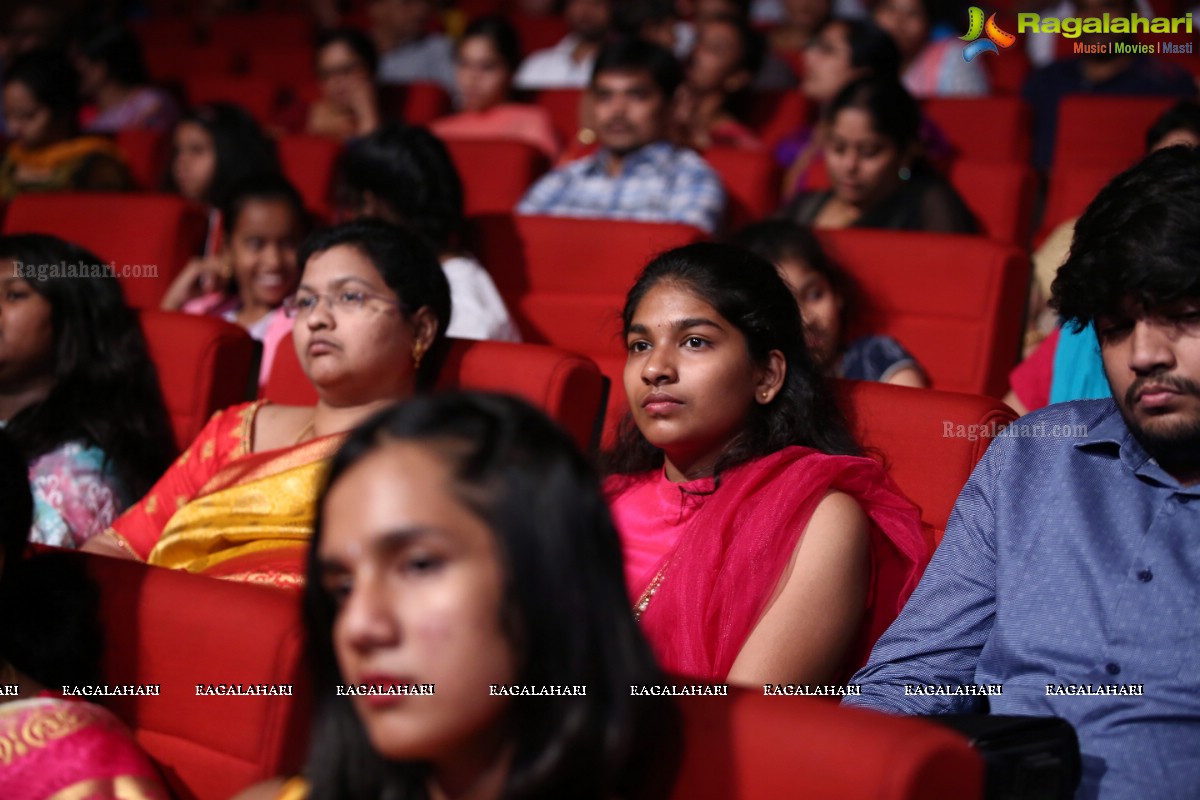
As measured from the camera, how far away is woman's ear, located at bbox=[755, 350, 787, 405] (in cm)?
176

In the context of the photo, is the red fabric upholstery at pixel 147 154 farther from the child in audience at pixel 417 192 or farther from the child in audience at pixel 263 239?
the child in audience at pixel 417 192

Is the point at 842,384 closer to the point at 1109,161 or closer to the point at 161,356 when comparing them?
the point at 161,356

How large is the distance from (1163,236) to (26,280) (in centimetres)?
183

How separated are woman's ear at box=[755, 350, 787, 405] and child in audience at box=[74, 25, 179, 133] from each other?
360cm

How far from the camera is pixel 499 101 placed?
4453 millimetres

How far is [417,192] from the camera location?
112 inches

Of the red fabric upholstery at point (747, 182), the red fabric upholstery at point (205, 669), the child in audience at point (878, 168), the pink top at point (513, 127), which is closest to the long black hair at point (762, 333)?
the red fabric upholstery at point (205, 669)

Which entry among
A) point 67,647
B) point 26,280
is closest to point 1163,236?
point 67,647

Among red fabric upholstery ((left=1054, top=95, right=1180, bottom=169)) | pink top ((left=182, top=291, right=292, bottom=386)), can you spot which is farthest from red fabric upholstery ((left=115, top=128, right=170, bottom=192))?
red fabric upholstery ((left=1054, top=95, right=1180, bottom=169))

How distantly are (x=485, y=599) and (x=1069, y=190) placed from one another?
109 inches

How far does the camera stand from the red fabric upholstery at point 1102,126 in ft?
11.6

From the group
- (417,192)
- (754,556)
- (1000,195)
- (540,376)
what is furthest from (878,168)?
(754,556)

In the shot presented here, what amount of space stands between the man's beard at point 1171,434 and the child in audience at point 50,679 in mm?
961

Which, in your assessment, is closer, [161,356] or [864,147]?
[161,356]
